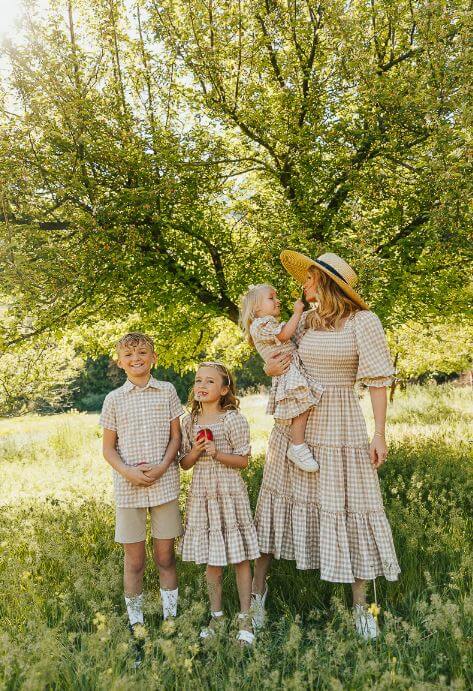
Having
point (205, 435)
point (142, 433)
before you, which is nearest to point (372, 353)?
point (205, 435)

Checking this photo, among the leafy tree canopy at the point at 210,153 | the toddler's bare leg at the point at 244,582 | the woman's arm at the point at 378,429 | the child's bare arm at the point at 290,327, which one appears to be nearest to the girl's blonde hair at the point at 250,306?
the child's bare arm at the point at 290,327

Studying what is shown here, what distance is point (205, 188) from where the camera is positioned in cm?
667

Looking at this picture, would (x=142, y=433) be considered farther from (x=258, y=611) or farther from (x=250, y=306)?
(x=258, y=611)

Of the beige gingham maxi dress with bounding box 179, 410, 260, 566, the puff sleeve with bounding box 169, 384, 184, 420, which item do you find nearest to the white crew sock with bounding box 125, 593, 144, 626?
the beige gingham maxi dress with bounding box 179, 410, 260, 566

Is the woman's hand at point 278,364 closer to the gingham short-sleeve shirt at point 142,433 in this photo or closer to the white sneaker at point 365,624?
the gingham short-sleeve shirt at point 142,433

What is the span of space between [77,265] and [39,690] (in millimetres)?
4111

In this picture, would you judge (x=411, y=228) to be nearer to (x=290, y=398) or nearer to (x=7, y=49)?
(x=290, y=398)

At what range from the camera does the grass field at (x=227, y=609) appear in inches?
105

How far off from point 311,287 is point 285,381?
64 centimetres

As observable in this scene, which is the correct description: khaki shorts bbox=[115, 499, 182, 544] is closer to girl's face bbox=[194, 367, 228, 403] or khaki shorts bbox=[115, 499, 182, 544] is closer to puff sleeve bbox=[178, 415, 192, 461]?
puff sleeve bbox=[178, 415, 192, 461]

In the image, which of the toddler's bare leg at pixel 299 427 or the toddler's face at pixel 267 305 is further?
the toddler's face at pixel 267 305

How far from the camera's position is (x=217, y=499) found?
3.62 metres

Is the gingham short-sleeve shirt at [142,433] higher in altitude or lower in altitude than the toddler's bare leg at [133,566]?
higher

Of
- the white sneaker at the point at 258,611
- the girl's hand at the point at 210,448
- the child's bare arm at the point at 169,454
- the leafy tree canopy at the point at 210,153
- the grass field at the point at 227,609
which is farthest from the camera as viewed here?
the leafy tree canopy at the point at 210,153
